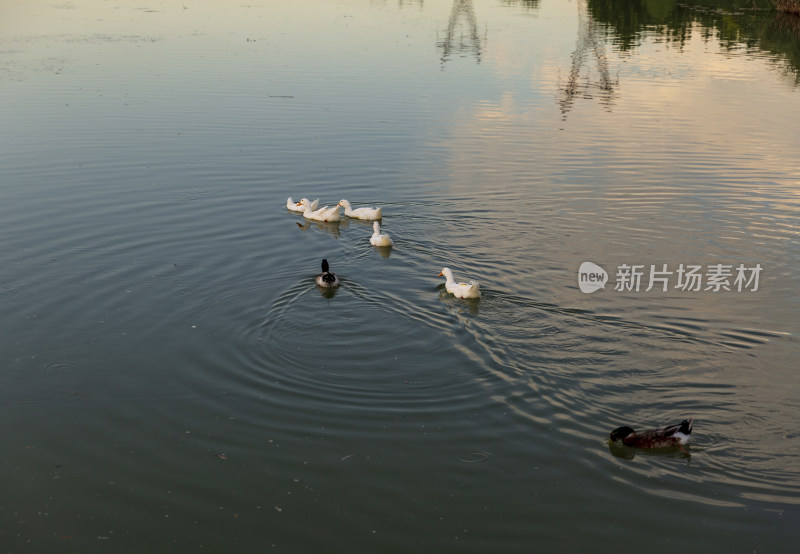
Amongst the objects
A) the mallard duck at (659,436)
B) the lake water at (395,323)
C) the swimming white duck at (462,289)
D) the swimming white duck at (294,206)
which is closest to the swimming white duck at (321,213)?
the swimming white duck at (294,206)

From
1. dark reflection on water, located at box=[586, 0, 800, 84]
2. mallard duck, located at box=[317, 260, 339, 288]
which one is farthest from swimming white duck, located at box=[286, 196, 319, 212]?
dark reflection on water, located at box=[586, 0, 800, 84]

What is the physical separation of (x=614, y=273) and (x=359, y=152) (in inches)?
415

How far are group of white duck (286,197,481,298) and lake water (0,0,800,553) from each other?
258 mm

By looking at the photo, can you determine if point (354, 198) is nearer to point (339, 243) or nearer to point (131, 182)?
point (339, 243)

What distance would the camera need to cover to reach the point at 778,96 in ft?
101

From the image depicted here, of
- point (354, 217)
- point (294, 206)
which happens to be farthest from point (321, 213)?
point (294, 206)

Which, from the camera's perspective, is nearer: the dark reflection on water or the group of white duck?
the group of white duck

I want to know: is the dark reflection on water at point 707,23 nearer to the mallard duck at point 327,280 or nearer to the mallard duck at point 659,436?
the mallard duck at point 327,280

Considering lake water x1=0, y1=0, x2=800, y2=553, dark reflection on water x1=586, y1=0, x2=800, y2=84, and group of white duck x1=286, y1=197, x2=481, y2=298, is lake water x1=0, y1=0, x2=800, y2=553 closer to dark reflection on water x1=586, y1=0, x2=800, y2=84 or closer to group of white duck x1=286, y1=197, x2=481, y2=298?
group of white duck x1=286, y1=197, x2=481, y2=298

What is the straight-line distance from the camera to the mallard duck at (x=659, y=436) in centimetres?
963

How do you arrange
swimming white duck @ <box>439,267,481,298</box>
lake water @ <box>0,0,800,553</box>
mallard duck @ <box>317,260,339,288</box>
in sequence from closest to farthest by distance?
lake water @ <box>0,0,800,553</box>
swimming white duck @ <box>439,267,481,298</box>
mallard duck @ <box>317,260,339,288</box>

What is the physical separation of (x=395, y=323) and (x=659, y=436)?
16.1ft

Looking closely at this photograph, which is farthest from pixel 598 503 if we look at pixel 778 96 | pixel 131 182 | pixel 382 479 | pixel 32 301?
pixel 778 96

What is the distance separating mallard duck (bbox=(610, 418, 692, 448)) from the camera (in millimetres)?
9633
